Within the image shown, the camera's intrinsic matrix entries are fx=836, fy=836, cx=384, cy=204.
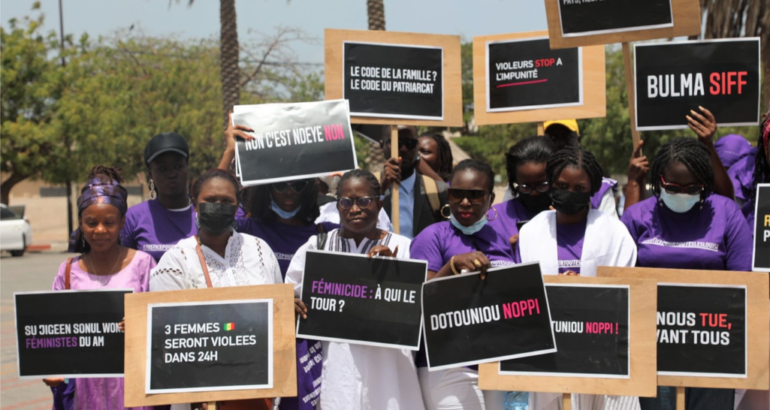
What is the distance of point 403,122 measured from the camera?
5832 mm

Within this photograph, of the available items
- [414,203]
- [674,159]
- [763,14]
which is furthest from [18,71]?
[674,159]

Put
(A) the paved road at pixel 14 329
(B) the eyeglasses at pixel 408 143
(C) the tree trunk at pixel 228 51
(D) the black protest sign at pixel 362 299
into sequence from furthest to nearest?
(C) the tree trunk at pixel 228 51
(A) the paved road at pixel 14 329
(B) the eyeglasses at pixel 408 143
(D) the black protest sign at pixel 362 299

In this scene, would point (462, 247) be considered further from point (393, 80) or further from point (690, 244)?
point (393, 80)

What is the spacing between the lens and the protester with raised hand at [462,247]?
177 inches

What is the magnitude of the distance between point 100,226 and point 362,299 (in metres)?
1.53

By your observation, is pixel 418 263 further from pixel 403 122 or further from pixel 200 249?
pixel 403 122

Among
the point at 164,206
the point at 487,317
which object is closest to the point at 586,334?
the point at 487,317

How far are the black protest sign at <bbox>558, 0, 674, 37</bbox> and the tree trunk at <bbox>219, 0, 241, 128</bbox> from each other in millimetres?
15367

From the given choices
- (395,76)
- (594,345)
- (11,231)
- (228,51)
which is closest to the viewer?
(594,345)

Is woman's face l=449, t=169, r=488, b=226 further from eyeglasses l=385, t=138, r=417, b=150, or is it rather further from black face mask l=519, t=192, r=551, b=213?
eyeglasses l=385, t=138, r=417, b=150

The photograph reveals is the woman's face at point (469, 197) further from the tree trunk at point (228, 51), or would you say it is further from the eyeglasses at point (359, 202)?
the tree trunk at point (228, 51)

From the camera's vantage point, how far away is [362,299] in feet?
14.3

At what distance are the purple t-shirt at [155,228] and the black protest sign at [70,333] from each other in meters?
0.68

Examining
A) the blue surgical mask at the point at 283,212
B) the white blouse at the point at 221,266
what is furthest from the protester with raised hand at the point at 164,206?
the white blouse at the point at 221,266
